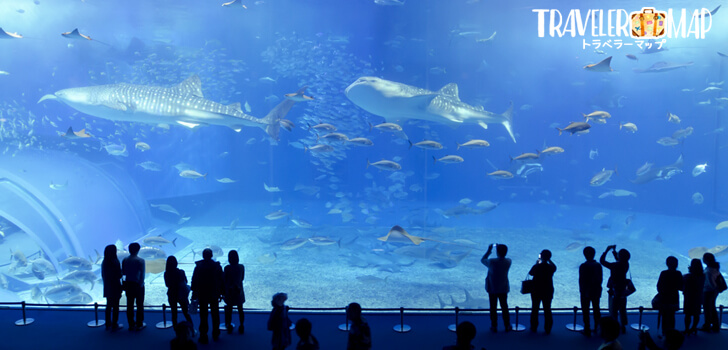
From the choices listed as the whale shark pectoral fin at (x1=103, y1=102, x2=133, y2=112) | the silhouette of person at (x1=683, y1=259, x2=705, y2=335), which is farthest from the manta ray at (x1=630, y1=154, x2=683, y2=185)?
the whale shark pectoral fin at (x1=103, y1=102, x2=133, y2=112)

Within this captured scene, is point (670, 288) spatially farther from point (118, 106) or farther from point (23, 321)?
point (118, 106)

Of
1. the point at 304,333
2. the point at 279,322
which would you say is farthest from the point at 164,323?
the point at 304,333

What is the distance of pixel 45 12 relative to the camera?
15.3 meters

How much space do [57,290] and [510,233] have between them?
1407cm

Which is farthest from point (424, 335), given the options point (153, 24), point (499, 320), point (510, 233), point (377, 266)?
point (153, 24)

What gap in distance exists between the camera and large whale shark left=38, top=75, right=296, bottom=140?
6.78m

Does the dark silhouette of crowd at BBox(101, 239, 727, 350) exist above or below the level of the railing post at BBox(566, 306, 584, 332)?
above

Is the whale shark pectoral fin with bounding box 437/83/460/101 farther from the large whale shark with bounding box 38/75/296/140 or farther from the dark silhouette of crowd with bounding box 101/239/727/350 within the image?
the dark silhouette of crowd with bounding box 101/239/727/350

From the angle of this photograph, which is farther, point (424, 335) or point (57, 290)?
point (57, 290)

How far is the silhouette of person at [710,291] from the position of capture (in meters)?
3.60

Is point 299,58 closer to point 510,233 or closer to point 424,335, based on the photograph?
point 510,233

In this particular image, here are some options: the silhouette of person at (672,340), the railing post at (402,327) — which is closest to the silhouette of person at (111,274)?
the railing post at (402,327)

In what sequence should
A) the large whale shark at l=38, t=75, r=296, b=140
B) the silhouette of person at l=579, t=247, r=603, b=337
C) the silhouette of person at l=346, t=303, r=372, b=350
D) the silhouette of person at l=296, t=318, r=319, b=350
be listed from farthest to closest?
the large whale shark at l=38, t=75, r=296, b=140
the silhouette of person at l=579, t=247, r=603, b=337
the silhouette of person at l=346, t=303, r=372, b=350
the silhouette of person at l=296, t=318, r=319, b=350

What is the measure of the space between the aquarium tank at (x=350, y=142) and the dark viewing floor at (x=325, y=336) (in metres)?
1.30
